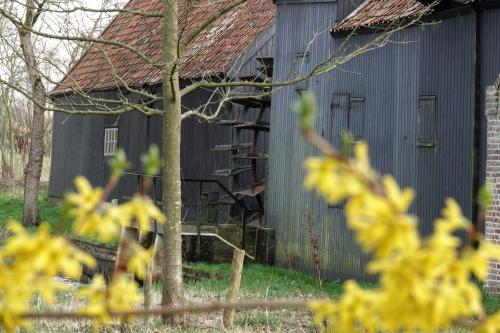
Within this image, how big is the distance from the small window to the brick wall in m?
1.35

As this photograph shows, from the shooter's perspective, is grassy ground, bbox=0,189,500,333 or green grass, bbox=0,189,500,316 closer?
grassy ground, bbox=0,189,500,333

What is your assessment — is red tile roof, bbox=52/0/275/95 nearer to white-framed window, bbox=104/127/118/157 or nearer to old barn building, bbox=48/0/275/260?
old barn building, bbox=48/0/275/260

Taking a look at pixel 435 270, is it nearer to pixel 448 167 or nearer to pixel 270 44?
pixel 448 167

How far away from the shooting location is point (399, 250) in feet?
5.37

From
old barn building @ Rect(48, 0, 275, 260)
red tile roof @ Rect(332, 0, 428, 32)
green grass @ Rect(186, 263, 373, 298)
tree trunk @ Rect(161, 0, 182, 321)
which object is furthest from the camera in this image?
old barn building @ Rect(48, 0, 275, 260)

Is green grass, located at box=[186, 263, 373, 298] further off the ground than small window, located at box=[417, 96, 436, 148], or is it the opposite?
small window, located at box=[417, 96, 436, 148]

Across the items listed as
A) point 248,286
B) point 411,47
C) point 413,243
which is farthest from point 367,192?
point 411,47

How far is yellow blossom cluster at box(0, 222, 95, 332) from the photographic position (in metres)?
1.69

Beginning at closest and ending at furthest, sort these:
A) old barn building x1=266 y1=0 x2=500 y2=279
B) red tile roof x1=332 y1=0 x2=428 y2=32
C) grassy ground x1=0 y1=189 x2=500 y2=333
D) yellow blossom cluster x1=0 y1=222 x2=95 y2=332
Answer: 1. yellow blossom cluster x1=0 y1=222 x2=95 y2=332
2. grassy ground x1=0 y1=189 x2=500 y2=333
3. old barn building x1=266 y1=0 x2=500 y2=279
4. red tile roof x1=332 y1=0 x2=428 y2=32

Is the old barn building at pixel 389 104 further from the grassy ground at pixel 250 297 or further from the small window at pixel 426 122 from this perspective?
the grassy ground at pixel 250 297

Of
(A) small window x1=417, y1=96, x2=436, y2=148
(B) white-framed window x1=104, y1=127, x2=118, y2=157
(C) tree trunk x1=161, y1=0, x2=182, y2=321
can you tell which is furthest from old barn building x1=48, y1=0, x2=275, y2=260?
(C) tree trunk x1=161, y1=0, x2=182, y2=321

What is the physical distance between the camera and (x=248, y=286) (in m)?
12.2

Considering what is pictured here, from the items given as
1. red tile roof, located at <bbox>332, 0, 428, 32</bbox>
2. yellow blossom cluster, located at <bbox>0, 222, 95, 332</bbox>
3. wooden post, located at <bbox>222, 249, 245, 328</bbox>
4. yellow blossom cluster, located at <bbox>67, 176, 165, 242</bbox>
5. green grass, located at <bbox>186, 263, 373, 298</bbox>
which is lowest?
green grass, located at <bbox>186, 263, 373, 298</bbox>

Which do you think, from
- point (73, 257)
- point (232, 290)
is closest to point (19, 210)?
point (232, 290)
